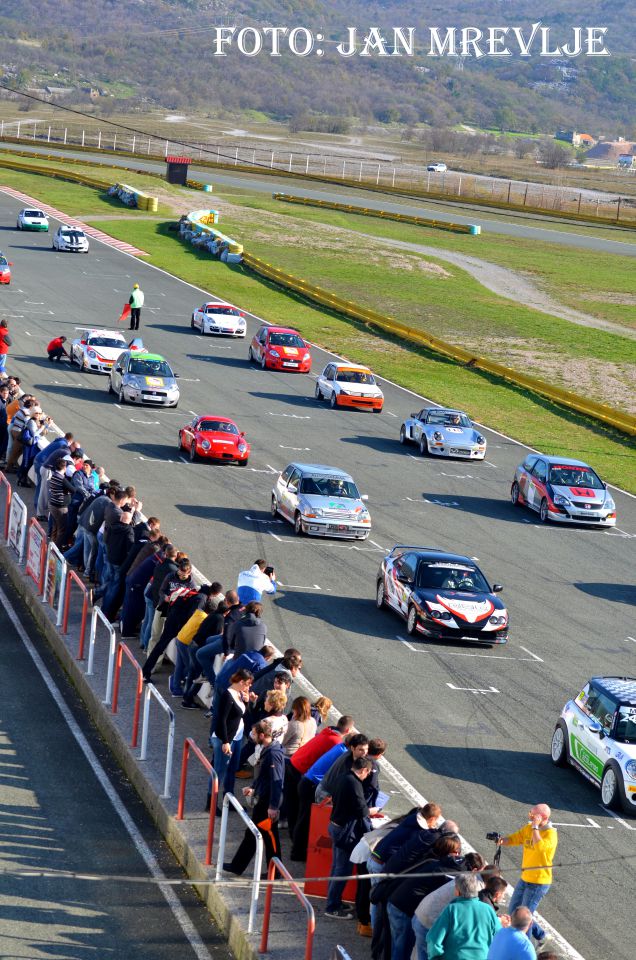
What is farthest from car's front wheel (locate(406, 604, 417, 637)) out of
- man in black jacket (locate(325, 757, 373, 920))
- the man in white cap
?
the man in white cap

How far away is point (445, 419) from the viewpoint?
1582 inches

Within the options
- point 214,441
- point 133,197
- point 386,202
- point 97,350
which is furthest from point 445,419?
point 386,202

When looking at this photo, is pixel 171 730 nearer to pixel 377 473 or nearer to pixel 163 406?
pixel 377 473

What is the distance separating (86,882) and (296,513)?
17.2 meters

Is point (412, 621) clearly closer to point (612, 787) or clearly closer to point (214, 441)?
point (612, 787)

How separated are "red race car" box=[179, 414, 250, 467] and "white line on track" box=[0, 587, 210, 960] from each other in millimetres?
14269

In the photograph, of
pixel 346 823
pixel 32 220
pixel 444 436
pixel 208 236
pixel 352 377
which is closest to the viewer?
pixel 346 823

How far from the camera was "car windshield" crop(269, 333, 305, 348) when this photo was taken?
50.9m

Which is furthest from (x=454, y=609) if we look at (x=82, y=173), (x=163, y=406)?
(x=82, y=173)

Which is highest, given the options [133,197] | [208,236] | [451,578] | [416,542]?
[133,197]

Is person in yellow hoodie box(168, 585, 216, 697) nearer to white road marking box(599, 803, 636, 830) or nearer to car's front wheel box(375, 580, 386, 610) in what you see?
white road marking box(599, 803, 636, 830)

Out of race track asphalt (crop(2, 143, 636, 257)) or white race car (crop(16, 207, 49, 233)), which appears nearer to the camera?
white race car (crop(16, 207, 49, 233))

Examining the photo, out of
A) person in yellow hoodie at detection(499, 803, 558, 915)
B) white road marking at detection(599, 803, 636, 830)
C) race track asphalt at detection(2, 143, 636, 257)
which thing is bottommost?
white road marking at detection(599, 803, 636, 830)

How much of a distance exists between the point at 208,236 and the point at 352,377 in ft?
119
